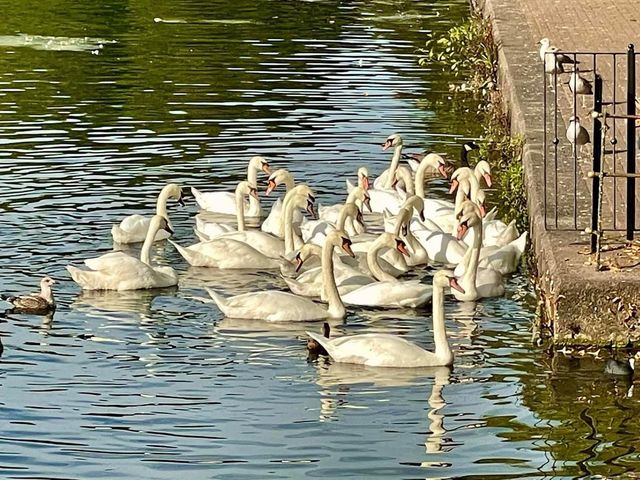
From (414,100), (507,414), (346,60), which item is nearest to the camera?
(507,414)

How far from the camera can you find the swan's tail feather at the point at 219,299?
12.6m

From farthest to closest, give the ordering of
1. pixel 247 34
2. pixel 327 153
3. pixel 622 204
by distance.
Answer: pixel 247 34 < pixel 327 153 < pixel 622 204

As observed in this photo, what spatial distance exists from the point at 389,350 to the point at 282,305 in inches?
56.6

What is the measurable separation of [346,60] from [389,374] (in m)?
13.8

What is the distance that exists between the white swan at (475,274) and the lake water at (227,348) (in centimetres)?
11

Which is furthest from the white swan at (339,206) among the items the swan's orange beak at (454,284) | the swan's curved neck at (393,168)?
the swan's orange beak at (454,284)

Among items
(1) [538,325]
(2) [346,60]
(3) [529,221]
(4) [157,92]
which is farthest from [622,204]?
(2) [346,60]

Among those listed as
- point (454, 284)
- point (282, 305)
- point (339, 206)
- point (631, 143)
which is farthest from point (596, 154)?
point (339, 206)

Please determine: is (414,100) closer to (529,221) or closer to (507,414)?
(529,221)

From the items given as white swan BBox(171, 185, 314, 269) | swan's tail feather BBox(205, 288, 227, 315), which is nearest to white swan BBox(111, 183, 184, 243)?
white swan BBox(171, 185, 314, 269)

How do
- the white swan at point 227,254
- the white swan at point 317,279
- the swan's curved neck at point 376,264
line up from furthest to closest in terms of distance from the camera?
the white swan at point 227,254, the swan's curved neck at point 376,264, the white swan at point 317,279

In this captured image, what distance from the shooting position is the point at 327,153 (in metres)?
18.4

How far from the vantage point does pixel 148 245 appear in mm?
14086

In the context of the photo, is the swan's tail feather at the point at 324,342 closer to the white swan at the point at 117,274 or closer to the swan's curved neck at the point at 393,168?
the white swan at the point at 117,274
